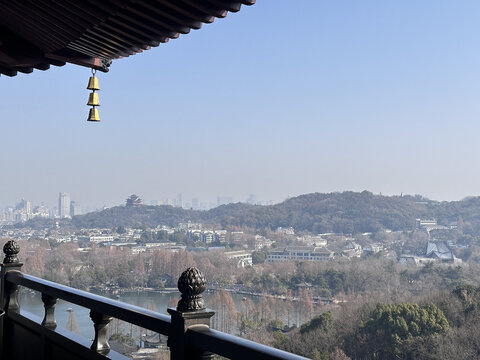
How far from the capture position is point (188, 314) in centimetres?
162

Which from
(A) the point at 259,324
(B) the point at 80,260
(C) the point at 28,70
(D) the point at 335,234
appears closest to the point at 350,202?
(D) the point at 335,234

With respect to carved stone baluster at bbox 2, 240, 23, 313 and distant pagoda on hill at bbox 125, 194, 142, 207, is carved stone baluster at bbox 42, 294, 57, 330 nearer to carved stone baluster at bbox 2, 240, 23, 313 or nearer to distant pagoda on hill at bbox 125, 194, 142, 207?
carved stone baluster at bbox 2, 240, 23, 313

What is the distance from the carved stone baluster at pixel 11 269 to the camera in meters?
3.07

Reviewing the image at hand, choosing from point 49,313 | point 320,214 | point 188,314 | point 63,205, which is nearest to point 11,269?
point 49,313

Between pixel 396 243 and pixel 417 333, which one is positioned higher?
pixel 396 243

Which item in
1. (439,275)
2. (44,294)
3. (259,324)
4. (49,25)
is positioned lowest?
(259,324)

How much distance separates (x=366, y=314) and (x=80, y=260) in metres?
17.0

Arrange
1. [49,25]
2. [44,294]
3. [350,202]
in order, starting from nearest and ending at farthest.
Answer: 1. [49,25]
2. [44,294]
3. [350,202]

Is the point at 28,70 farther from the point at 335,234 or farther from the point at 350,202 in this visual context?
the point at 350,202

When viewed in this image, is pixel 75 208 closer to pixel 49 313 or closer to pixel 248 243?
pixel 248 243

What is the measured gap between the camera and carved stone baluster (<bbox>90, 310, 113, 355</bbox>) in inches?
83.8

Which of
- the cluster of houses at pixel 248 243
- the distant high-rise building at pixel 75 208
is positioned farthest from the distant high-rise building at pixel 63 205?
the cluster of houses at pixel 248 243

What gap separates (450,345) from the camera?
21.0m

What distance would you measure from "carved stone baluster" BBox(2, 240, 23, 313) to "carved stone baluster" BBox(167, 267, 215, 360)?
178 cm
